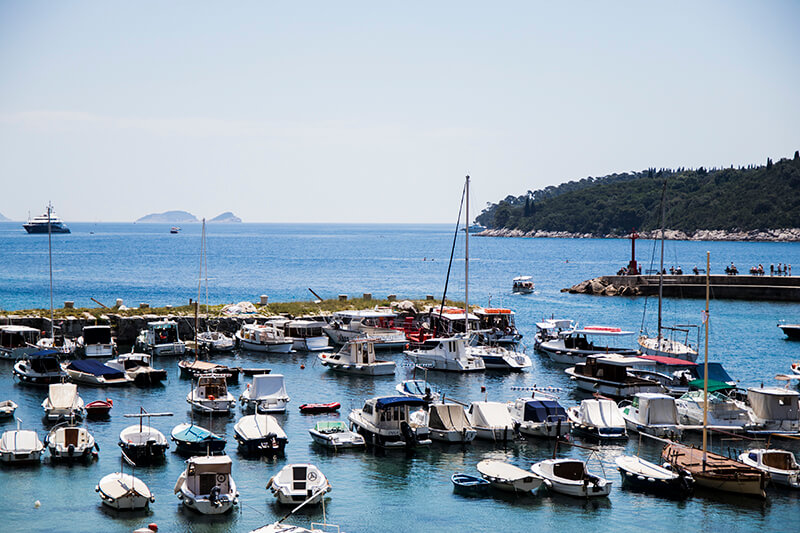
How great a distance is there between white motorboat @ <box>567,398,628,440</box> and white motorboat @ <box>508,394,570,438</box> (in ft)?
3.98

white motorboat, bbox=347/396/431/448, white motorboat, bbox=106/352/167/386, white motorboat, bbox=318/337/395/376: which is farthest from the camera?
white motorboat, bbox=318/337/395/376

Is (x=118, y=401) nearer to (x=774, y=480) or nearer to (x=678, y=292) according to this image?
(x=774, y=480)

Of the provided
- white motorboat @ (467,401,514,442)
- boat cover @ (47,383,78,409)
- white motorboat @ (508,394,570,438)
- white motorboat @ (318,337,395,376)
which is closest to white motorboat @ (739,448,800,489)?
white motorboat @ (508,394,570,438)

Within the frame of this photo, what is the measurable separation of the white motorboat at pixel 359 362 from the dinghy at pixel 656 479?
80.2ft

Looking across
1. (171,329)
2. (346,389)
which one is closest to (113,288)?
(171,329)

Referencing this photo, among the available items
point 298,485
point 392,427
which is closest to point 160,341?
point 392,427

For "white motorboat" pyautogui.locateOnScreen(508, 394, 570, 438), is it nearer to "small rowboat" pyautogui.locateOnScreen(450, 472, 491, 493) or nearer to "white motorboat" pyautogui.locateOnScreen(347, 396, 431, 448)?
"white motorboat" pyautogui.locateOnScreen(347, 396, 431, 448)

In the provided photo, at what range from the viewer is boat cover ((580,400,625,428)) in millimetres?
40375

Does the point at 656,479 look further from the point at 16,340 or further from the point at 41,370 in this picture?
the point at 16,340

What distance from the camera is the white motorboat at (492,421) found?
3925 centimetres

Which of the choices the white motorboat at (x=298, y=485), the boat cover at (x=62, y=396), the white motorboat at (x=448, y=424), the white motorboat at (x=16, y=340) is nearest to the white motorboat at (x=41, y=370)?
the boat cover at (x=62, y=396)

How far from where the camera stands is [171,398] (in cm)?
4853

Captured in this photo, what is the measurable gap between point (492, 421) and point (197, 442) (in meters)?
14.1

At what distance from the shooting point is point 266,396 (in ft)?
148
